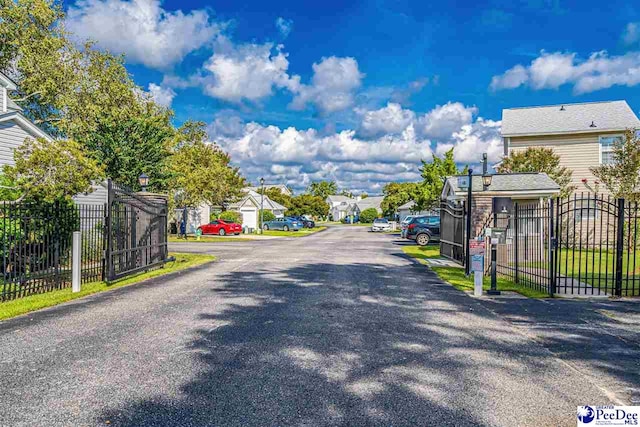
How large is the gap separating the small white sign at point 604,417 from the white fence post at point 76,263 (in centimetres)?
1057

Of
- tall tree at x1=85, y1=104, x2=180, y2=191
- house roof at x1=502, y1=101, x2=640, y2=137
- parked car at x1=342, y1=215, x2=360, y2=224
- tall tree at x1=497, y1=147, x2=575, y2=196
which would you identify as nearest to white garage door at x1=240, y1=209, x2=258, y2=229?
tall tree at x1=85, y1=104, x2=180, y2=191

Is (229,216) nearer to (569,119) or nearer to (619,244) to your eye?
(569,119)

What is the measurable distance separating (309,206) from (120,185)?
60685 millimetres

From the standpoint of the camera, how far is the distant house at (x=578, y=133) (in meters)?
24.5

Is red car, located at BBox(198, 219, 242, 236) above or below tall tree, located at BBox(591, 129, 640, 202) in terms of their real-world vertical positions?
below

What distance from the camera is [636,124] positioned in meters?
23.9

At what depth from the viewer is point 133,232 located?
13.0m

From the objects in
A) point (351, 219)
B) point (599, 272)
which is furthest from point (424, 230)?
point (351, 219)

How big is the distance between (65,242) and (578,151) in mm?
25329

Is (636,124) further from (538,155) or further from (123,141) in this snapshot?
(123,141)

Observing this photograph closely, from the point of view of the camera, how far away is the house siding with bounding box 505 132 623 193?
24578 mm

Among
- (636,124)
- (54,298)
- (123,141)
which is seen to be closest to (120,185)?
(123,141)

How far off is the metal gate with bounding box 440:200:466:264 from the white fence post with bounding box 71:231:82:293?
436 inches

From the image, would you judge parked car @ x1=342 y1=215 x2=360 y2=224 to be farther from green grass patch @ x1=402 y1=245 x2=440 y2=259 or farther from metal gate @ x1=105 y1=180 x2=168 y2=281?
metal gate @ x1=105 y1=180 x2=168 y2=281
